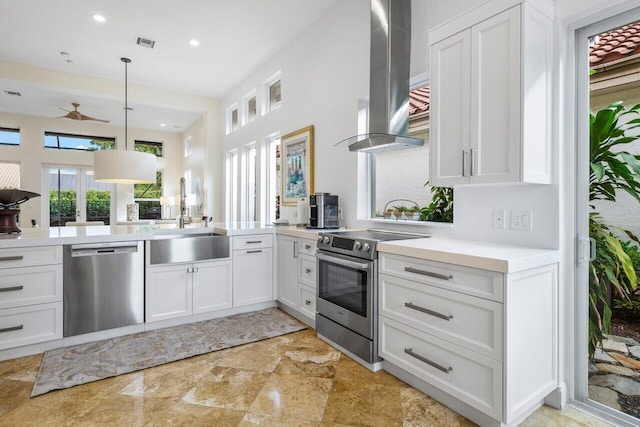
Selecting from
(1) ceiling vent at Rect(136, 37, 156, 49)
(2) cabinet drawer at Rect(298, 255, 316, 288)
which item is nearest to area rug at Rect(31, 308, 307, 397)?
(2) cabinet drawer at Rect(298, 255, 316, 288)

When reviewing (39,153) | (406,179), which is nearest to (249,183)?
(406,179)

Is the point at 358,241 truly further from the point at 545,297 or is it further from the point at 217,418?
the point at 217,418

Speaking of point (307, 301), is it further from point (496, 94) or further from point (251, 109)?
point (251, 109)

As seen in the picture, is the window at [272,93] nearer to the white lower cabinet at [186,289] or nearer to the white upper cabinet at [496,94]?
the white lower cabinet at [186,289]

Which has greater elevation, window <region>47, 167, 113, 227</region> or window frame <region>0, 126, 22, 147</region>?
window frame <region>0, 126, 22, 147</region>

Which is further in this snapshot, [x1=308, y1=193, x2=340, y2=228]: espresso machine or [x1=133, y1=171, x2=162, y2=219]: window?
[x1=133, y1=171, x2=162, y2=219]: window

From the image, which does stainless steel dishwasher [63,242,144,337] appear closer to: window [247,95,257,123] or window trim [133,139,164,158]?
window [247,95,257,123]

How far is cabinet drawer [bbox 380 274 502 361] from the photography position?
1.71 metres

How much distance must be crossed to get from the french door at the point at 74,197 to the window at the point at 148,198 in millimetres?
618

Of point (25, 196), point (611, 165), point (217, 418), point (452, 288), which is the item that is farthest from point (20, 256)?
point (611, 165)

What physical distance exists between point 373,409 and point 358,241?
41.2 inches

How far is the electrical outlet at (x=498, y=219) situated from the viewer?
88.7 inches

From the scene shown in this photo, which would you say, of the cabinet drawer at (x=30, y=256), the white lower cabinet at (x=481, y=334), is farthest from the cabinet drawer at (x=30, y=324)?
the white lower cabinet at (x=481, y=334)

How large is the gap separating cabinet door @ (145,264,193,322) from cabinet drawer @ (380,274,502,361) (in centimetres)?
196
